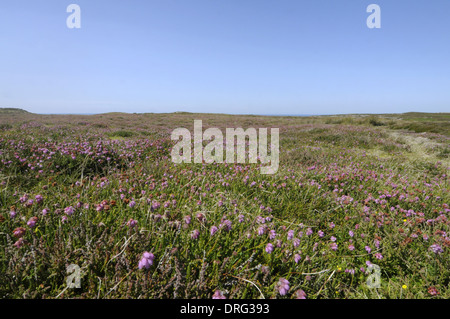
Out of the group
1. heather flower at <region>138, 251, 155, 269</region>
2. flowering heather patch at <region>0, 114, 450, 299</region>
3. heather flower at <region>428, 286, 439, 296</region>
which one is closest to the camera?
heather flower at <region>138, 251, 155, 269</region>

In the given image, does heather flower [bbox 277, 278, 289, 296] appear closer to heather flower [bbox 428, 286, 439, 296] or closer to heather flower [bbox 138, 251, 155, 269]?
heather flower [bbox 138, 251, 155, 269]

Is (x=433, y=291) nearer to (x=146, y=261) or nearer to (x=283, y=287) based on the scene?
(x=283, y=287)

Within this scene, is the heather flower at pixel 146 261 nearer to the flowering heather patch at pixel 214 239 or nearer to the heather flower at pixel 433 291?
the flowering heather patch at pixel 214 239

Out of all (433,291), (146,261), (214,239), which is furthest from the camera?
(214,239)

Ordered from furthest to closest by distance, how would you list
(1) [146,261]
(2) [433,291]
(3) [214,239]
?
(3) [214,239], (2) [433,291], (1) [146,261]

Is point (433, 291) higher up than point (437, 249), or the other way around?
point (437, 249)

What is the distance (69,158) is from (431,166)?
1079 centimetres

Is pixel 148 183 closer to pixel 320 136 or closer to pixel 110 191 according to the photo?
pixel 110 191

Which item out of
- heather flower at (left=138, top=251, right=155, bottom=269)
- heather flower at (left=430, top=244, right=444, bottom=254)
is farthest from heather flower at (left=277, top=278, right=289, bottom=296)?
heather flower at (left=430, top=244, right=444, bottom=254)

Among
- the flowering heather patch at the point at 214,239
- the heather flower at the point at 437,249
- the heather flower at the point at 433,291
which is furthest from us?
the heather flower at the point at 437,249

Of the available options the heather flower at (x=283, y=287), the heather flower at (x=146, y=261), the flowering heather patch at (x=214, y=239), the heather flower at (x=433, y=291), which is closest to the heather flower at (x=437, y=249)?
the flowering heather patch at (x=214, y=239)

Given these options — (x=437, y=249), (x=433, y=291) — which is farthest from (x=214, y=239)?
(x=437, y=249)

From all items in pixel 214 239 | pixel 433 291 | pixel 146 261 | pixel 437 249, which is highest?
pixel 146 261

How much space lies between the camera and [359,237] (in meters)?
2.88
